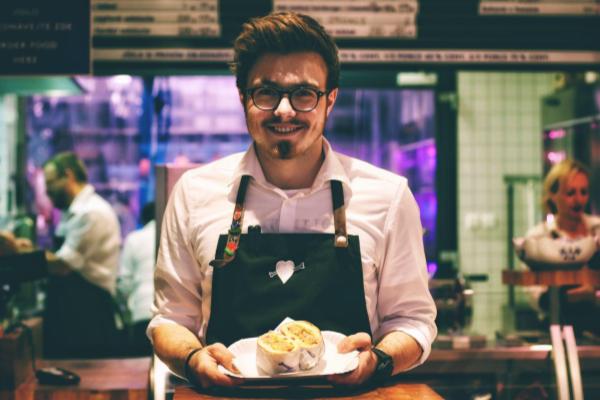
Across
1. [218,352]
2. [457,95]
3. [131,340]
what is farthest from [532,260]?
[131,340]

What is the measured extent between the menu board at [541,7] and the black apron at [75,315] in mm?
2784

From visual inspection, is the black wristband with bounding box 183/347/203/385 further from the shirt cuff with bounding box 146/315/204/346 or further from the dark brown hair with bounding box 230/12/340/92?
the dark brown hair with bounding box 230/12/340/92

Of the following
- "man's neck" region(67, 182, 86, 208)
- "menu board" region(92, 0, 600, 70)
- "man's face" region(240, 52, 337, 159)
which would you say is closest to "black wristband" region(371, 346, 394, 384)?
"man's face" region(240, 52, 337, 159)

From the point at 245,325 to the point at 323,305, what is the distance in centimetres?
18

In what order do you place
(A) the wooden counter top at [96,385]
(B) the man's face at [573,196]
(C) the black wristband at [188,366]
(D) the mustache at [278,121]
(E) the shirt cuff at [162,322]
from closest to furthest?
(C) the black wristband at [188,366] → (D) the mustache at [278,121] → (E) the shirt cuff at [162,322] → (A) the wooden counter top at [96,385] → (B) the man's face at [573,196]

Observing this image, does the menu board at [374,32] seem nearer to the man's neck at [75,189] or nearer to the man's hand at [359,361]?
the man's hand at [359,361]

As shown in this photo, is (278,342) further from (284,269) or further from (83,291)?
(83,291)

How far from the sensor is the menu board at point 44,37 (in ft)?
9.69

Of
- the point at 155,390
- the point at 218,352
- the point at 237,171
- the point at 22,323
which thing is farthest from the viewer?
the point at 22,323

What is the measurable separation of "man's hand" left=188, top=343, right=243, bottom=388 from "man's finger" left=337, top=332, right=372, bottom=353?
228 millimetres

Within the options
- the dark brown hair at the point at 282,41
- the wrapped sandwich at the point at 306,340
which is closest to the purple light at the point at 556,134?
the dark brown hair at the point at 282,41

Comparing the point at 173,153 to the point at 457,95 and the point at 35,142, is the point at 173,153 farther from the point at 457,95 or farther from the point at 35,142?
the point at 457,95

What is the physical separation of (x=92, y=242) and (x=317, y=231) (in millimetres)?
3009

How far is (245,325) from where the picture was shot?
66.4 inches
